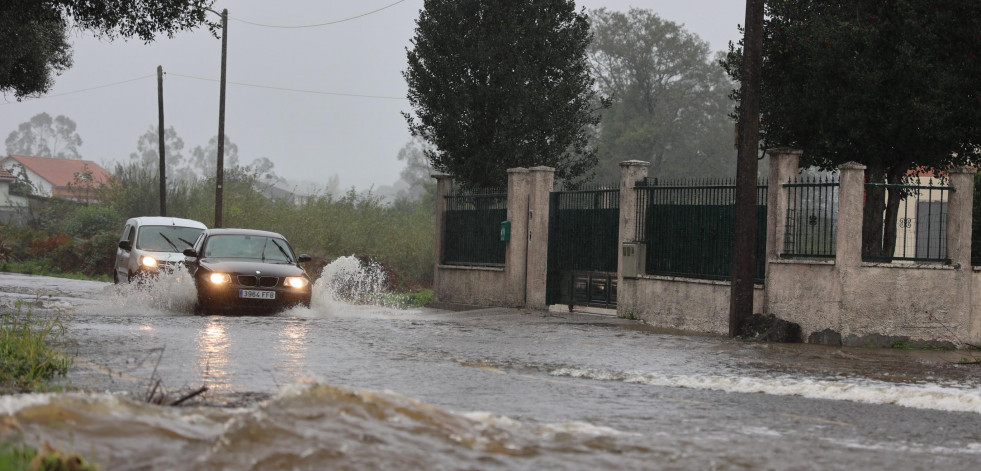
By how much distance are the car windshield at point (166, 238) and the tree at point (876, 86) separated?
12186mm

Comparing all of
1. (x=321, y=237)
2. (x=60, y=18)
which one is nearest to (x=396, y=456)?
(x=60, y=18)

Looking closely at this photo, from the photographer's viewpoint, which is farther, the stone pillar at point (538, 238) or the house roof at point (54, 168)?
the house roof at point (54, 168)

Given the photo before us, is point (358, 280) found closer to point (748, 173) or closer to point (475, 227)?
point (475, 227)

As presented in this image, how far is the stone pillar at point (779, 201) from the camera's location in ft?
56.3

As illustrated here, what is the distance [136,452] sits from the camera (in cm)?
608

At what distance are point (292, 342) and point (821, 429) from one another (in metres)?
7.74

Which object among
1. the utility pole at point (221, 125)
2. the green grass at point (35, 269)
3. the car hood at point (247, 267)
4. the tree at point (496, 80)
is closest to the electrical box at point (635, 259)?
the car hood at point (247, 267)

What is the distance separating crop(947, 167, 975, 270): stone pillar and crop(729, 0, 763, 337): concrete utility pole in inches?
111

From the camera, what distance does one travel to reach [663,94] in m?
79.2

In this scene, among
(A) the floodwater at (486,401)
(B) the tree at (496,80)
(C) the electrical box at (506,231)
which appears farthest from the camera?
(B) the tree at (496,80)

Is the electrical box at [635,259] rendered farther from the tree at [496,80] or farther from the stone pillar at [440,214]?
the tree at [496,80]

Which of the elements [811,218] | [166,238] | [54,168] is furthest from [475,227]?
[54,168]

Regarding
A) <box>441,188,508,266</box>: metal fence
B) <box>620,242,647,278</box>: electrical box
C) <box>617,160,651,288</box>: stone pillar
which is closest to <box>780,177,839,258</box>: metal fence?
<box>620,242,647,278</box>: electrical box

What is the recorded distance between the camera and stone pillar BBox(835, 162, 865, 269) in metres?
16.0
